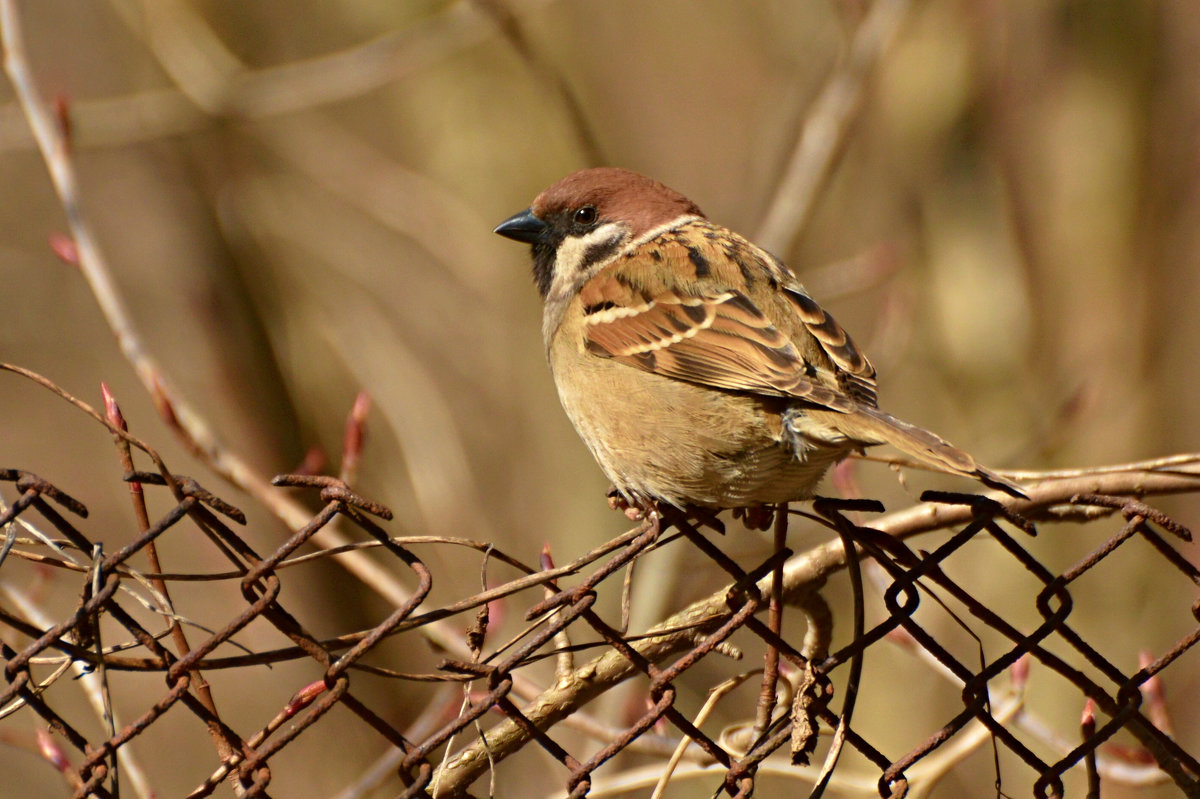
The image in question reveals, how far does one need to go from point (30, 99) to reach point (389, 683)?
8.48ft

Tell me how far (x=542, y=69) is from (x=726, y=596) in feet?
8.74

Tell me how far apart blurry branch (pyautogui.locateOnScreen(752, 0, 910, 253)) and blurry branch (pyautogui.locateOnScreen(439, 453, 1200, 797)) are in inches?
87.8

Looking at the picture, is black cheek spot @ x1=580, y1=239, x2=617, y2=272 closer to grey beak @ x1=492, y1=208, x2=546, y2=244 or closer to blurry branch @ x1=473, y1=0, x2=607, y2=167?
grey beak @ x1=492, y1=208, x2=546, y2=244

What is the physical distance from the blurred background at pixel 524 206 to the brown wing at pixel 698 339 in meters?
1.41

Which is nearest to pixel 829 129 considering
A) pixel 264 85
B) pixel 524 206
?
pixel 524 206

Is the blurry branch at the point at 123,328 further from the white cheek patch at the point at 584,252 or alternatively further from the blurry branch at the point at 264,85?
the blurry branch at the point at 264,85

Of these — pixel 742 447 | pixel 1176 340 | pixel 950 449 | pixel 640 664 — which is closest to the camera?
pixel 640 664

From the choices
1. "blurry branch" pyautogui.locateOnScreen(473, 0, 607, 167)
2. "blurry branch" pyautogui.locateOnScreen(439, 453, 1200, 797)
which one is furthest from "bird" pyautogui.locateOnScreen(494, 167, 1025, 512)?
"blurry branch" pyautogui.locateOnScreen(473, 0, 607, 167)

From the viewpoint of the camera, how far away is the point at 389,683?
4.43m

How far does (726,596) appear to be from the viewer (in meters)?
1.72

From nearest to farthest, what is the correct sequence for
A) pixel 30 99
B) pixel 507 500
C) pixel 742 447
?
pixel 742 447 → pixel 30 99 → pixel 507 500

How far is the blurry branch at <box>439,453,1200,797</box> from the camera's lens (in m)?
1.62

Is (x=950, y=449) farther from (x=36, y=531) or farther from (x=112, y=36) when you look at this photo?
(x=112, y=36)

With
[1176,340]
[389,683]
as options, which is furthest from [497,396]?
[1176,340]
